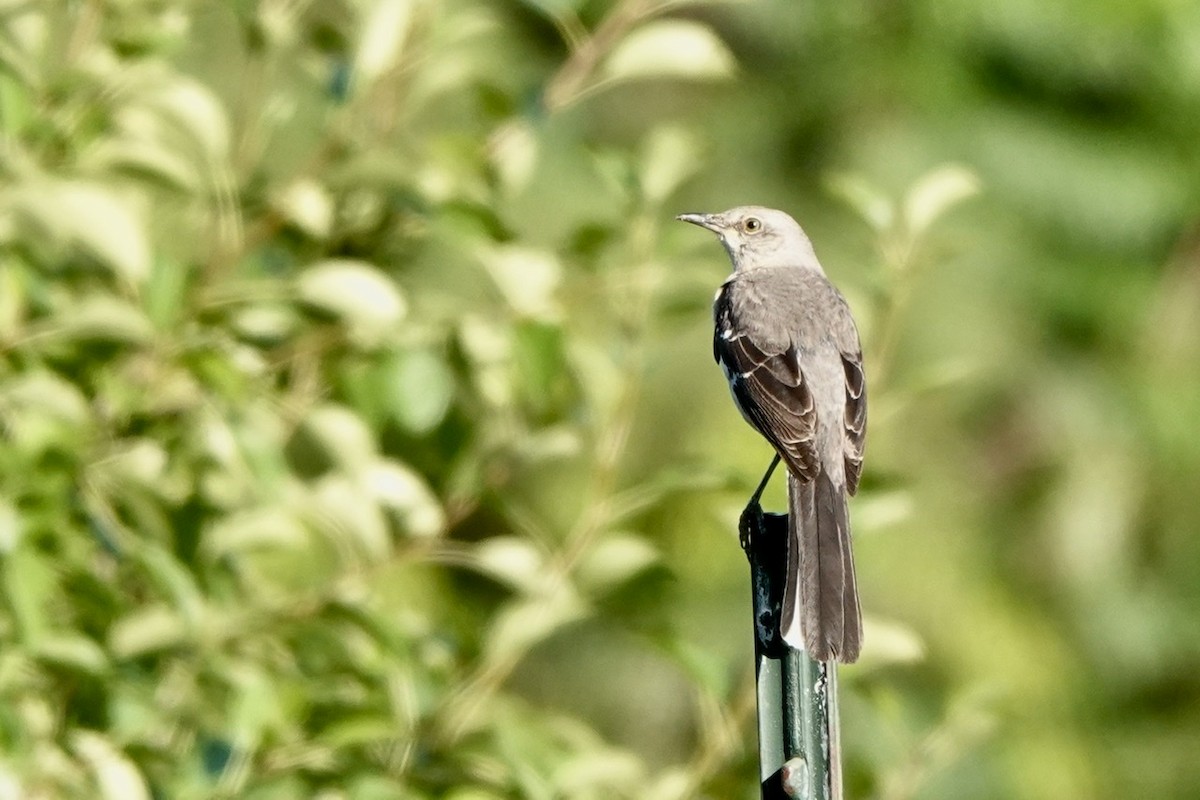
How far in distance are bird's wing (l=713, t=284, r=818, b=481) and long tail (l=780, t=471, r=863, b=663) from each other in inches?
8.6

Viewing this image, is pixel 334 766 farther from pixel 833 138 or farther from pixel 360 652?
pixel 833 138

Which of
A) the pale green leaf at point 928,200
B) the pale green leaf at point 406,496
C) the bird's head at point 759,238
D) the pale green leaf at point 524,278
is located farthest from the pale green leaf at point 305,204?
the bird's head at point 759,238

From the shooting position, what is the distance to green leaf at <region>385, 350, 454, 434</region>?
10.00ft

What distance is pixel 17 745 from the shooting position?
9.25 feet

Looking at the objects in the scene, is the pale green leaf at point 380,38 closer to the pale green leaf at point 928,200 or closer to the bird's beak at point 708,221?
the pale green leaf at point 928,200

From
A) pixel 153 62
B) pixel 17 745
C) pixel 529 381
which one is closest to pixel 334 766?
pixel 17 745

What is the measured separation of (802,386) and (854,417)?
0.21 m

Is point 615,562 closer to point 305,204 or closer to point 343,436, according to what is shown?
point 343,436

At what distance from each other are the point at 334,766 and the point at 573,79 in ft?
4.58

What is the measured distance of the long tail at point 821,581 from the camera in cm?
258

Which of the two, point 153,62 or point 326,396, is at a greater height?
point 153,62

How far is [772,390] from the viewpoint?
4.02 m

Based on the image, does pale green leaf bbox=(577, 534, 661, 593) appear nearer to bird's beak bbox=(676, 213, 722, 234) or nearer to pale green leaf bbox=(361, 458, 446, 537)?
pale green leaf bbox=(361, 458, 446, 537)

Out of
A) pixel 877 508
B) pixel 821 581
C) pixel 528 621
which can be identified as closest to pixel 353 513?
pixel 528 621
